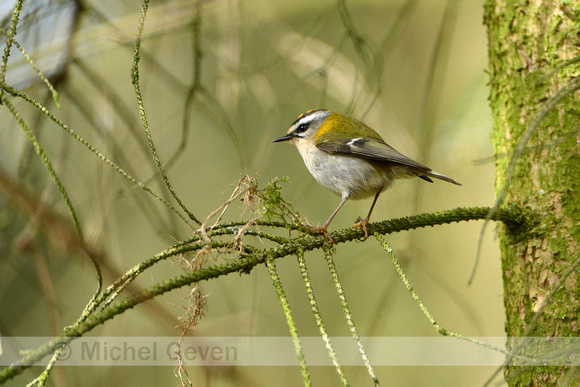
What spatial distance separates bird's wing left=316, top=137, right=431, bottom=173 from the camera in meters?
2.41

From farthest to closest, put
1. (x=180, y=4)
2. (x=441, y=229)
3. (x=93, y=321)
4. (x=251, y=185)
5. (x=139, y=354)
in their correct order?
(x=441, y=229), (x=139, y=354), (x=180, y=4), (x=251, y=185), (x=93, y=321)

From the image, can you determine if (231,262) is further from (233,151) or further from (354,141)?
(233,151)

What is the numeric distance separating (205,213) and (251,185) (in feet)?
8.56

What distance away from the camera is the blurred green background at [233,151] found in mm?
2203

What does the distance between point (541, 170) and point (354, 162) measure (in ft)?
3.54

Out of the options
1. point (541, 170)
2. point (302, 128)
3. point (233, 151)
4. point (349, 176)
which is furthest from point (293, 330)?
point (233, 151)

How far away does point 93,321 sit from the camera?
2.90 ft

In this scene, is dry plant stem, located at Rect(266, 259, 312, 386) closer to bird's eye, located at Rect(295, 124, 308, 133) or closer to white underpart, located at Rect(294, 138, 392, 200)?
white underpart, located at Rect(294, 138, 392, 200)

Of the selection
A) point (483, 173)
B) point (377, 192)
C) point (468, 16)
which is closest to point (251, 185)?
point (377, 192)

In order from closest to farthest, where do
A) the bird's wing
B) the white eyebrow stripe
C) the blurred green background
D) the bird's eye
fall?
the blurred green background
the bird's wing
the white eyebrow stripe
the bird's eye

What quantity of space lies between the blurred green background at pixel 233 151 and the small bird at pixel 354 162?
3.8 inches

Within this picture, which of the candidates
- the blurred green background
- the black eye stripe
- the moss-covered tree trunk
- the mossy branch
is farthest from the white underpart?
the mossy branch

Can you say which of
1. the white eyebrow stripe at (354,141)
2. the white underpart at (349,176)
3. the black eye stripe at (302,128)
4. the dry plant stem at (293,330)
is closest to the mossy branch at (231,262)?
the dry plant stem at (293,330)

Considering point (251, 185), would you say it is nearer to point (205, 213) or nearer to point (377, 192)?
point (377, 192)
